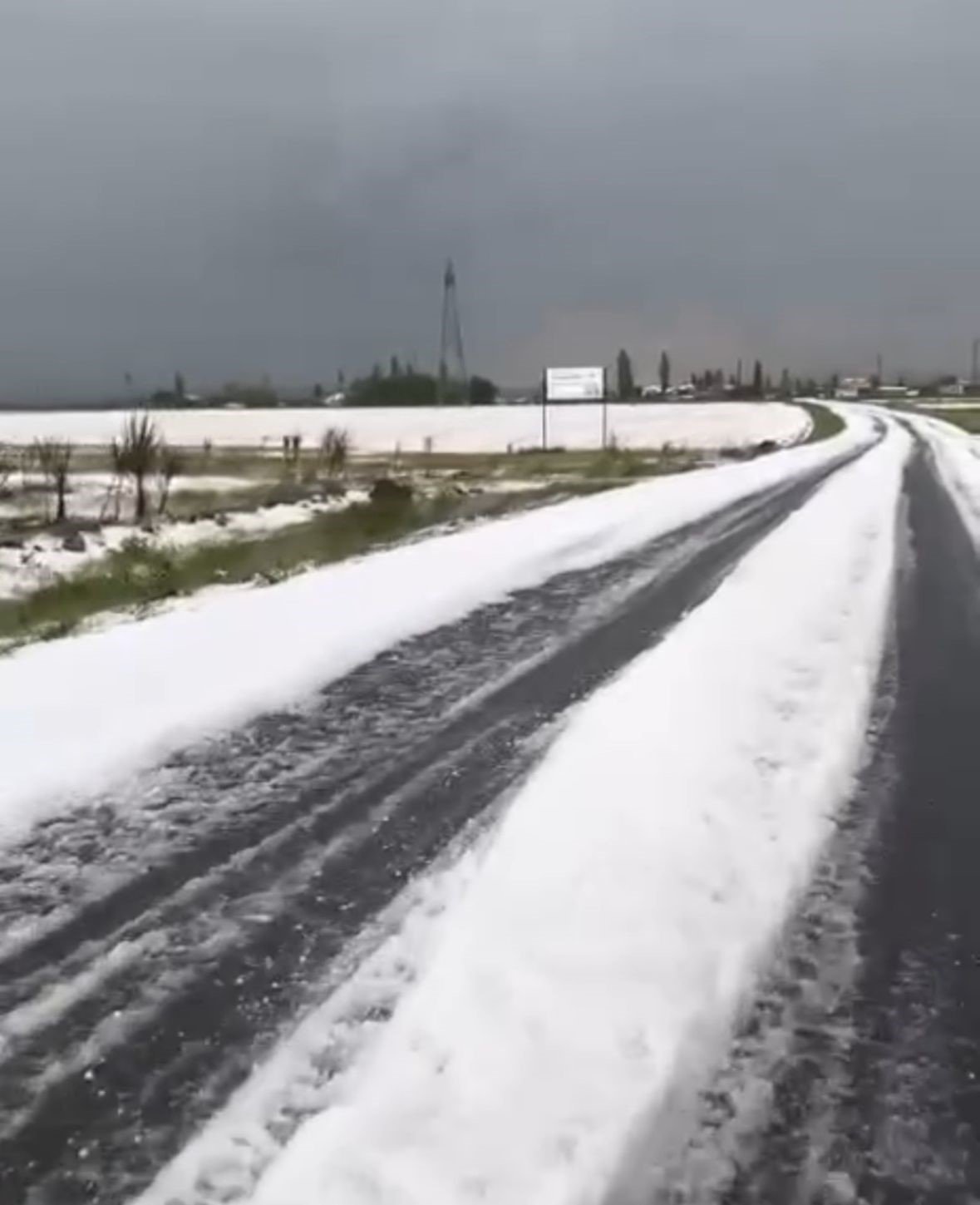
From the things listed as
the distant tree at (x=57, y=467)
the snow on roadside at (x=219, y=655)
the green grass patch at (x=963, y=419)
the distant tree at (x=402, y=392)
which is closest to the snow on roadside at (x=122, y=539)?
the distant tree at (x=57, y=467)

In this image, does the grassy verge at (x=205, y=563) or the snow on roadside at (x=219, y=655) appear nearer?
the snow on roadside at (x=219, y=655)

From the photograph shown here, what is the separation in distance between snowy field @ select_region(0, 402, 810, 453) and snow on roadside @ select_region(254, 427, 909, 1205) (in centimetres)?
5153

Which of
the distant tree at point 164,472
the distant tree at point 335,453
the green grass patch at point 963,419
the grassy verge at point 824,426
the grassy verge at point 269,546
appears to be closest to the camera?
the grassy verge at point 269,546

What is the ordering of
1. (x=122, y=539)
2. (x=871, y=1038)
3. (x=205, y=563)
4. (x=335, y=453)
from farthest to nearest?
(x=335, y=453) < (x=122, y=539) < (x=205, y=563) < (x=871, y=1038)

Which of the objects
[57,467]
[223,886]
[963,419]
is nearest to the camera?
[223,886]

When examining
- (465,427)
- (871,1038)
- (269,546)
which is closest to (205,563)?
(269,546)

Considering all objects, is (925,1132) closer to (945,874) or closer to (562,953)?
(562,953)

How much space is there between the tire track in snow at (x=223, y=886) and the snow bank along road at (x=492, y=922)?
15 mm

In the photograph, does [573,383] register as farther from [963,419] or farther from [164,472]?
[164,472]

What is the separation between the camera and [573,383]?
82.1m

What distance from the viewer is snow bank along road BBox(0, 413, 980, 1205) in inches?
114

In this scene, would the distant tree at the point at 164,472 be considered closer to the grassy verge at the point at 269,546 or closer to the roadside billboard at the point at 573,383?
the grassy verge at the point at 269,546

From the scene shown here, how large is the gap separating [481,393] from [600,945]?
156780 millimetres

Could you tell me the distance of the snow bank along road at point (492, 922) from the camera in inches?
114
